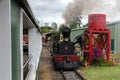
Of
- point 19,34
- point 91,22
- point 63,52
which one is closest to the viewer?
point 19,34

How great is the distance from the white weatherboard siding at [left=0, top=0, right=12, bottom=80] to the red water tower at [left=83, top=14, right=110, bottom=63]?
495 inches

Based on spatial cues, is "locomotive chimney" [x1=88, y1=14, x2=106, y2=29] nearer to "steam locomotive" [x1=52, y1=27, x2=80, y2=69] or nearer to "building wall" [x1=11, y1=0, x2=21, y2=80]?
"steam locomotive" [x1=52, y1=27, x2=80, y2=69]

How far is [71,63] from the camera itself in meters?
12.9

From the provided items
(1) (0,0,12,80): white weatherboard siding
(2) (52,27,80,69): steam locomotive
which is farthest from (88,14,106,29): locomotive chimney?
(1) (0,0,12,80): white weatherboard siding

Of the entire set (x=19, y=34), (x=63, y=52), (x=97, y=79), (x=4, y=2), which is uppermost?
(x=4, y=2)

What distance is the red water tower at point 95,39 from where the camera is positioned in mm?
14688

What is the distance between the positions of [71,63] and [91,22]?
3762 mm

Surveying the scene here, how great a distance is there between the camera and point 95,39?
50.3 feet

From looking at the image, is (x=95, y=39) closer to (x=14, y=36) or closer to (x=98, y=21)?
(x=98, y=21)

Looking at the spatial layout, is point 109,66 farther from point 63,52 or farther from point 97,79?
point 97,79

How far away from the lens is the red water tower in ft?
48.2

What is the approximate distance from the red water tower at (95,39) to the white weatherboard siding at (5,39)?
12.6m

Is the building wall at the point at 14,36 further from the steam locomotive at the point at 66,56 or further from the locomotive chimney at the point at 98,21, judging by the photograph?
the locomotive chimney at the point at 98,21

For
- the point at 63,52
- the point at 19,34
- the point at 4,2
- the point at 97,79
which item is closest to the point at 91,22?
the point at 63,52
